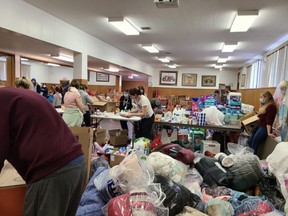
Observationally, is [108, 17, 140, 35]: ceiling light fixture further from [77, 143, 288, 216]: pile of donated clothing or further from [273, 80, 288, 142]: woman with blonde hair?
[273, 80, 288, 142]: woman with blonde hair

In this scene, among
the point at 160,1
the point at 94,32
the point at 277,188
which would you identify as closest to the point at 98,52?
the point at 94,32

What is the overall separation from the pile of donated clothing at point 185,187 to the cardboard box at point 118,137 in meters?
1.79

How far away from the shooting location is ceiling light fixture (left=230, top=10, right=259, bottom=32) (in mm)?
4137

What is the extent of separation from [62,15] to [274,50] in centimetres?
558

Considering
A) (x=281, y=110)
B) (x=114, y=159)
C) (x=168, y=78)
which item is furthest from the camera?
(x=168, y=78)

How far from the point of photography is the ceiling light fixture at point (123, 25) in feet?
15.6

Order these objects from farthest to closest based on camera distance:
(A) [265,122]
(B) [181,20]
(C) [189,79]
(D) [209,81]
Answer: (C) [189,79], (D) [209,81], (B) [181,20], (A) [265,122]

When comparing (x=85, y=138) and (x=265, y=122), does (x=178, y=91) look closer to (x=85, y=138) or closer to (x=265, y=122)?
(x=265, y=122)

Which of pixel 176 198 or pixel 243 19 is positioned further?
pixel 243 19

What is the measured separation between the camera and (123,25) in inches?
203

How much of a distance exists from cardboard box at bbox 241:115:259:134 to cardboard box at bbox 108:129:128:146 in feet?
8.59

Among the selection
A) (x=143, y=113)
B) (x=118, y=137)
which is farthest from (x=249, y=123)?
(x=118, y=137)

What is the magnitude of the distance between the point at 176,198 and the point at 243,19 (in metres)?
3.65

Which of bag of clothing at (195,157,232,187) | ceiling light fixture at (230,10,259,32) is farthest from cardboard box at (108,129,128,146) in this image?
ceiling light fixture at (230,10,259,32)
